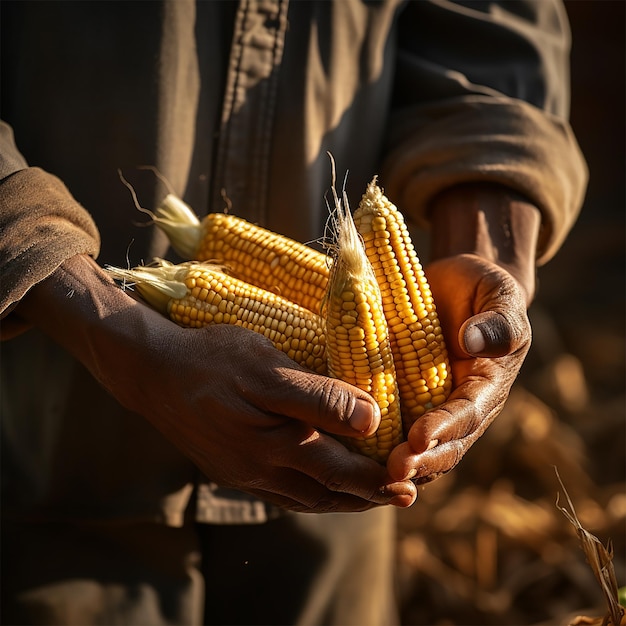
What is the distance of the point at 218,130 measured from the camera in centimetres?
161

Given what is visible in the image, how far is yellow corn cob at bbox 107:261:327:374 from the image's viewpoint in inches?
50.3

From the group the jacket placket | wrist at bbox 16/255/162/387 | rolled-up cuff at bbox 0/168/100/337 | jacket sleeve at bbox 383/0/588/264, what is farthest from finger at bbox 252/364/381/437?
jacket sleeve at bbox 383/0/588/264

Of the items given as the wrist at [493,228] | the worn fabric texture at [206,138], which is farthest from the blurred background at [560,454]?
the worn fabric texture at [206,138]

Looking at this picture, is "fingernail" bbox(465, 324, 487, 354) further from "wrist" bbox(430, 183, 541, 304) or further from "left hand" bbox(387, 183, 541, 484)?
"wrist" bbox(430, 183, 541, 304)

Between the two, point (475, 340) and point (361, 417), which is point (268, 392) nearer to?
point (361, 417)

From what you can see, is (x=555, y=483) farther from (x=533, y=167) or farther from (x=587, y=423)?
(x=533, y=167)

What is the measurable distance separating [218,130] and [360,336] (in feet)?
2.15

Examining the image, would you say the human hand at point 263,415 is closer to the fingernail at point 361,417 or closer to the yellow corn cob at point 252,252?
the fingernail at point 361,417

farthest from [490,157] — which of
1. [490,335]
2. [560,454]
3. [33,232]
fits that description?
[560,454]

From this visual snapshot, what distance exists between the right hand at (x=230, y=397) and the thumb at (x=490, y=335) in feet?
0.58

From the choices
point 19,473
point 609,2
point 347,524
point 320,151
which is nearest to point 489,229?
point 320,151

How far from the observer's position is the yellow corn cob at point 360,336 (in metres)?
1.17

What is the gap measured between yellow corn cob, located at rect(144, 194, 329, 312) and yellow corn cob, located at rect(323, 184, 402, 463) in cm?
10

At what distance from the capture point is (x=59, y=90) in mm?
1528
